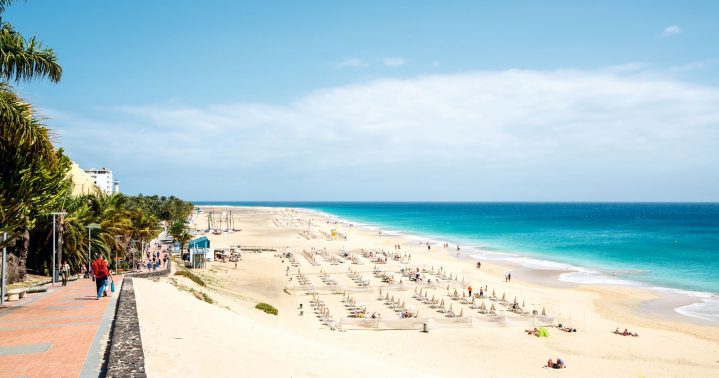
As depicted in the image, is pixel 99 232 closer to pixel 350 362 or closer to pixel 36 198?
pixel 36 198

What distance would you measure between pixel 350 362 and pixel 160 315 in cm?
574

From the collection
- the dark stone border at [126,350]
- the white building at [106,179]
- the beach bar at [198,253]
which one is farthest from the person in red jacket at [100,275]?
the white building at [106,179]

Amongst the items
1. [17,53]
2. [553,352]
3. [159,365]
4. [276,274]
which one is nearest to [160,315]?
[159,365]

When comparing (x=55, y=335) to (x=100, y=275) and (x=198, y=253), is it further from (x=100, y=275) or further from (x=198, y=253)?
(x=198, y=253)

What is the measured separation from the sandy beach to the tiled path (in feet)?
3.42

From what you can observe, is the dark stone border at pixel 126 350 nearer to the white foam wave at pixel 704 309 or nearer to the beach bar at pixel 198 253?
the beach bar at pixel 198 253

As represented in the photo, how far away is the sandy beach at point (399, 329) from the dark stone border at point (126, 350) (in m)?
0.47

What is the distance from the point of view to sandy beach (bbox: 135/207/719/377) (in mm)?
10906

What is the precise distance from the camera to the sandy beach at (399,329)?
10906 mm

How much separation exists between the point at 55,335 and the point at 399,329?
13751 millimetres

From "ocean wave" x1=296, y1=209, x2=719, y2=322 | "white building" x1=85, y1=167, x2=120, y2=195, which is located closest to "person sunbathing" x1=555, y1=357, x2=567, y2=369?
"ocean wave" x1=296, y1=209, x2=719, y2=322

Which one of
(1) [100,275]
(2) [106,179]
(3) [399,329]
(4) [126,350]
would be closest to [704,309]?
(3) [399,329]

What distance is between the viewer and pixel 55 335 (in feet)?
34.2

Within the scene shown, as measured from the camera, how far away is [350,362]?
11.7 m
